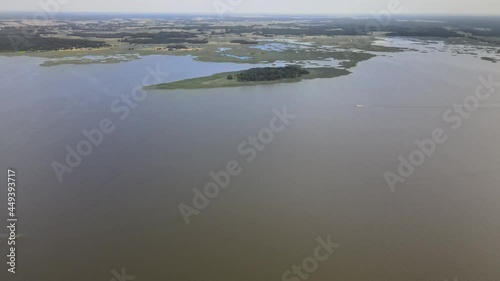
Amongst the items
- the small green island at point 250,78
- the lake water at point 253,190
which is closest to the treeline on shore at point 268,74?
the small green island at point 250,78

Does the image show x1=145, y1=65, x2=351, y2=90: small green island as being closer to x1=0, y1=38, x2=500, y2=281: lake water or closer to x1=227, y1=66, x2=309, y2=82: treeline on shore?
x1=227, y1=66, x2=309, y2=82: treeline on shore

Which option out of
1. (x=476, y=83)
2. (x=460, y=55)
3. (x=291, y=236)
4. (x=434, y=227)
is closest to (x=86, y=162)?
(x=291, y=236)

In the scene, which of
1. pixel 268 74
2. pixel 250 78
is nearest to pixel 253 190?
pixel 250 78

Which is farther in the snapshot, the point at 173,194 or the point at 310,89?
the point at 310,89

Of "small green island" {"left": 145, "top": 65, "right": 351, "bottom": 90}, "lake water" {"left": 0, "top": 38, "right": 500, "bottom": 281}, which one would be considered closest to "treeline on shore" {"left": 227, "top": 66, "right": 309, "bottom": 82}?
"small green island" {"left": 145, "top": 65, "right": 351, "bottom": 90}

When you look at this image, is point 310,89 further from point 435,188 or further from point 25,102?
point 25,102
